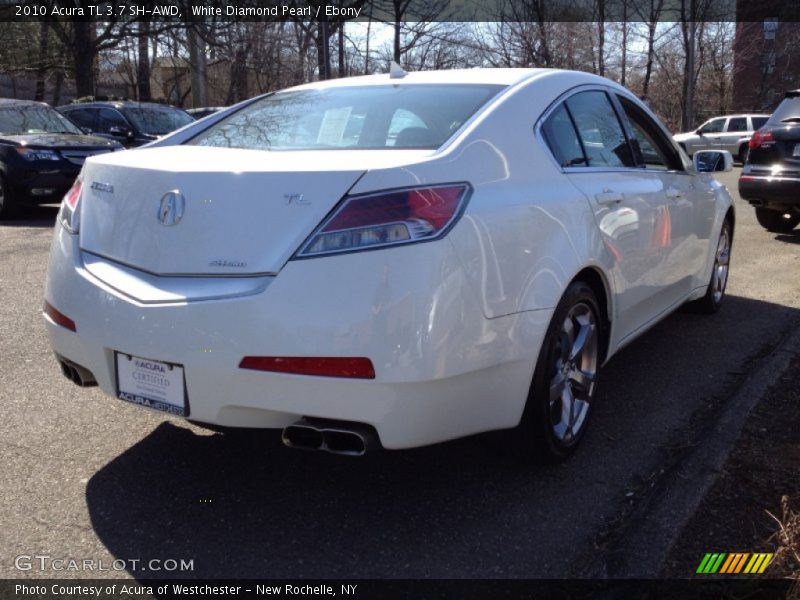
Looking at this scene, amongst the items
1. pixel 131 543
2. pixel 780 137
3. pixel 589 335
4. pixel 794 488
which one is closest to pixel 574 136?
pixel 589 335

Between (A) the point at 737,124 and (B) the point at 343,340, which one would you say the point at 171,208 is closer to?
(B) the point at 343,340

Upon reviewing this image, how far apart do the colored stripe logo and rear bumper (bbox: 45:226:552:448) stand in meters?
0.90

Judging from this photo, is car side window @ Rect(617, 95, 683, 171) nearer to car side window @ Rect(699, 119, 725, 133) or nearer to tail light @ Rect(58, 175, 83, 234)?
tail light @ Rect(58, 175, 83, 234)

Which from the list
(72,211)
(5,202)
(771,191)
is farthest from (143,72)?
(72,211)

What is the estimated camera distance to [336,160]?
2.79 meters

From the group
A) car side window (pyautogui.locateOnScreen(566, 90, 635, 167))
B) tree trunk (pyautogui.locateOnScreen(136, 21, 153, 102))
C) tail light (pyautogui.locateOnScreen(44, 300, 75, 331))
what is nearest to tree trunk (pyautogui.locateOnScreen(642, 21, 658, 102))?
tree trunk (pyautogui.locateOnScreen(136, 21, 153, 102))

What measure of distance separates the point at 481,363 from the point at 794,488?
4.50 ft

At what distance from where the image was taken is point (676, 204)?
4516mm

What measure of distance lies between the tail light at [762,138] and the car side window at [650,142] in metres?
5.06

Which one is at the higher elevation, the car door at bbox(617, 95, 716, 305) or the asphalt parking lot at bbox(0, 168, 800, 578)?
the car door at bbox(617, 95, 716, 305)

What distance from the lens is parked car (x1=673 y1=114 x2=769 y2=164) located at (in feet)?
82.2

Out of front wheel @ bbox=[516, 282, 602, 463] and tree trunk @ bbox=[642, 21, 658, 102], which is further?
tree trunk @ bbox=[642, 21, 658, 102]

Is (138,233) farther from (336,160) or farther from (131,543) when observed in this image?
(131,543)

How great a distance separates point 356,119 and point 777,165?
7.20 m
